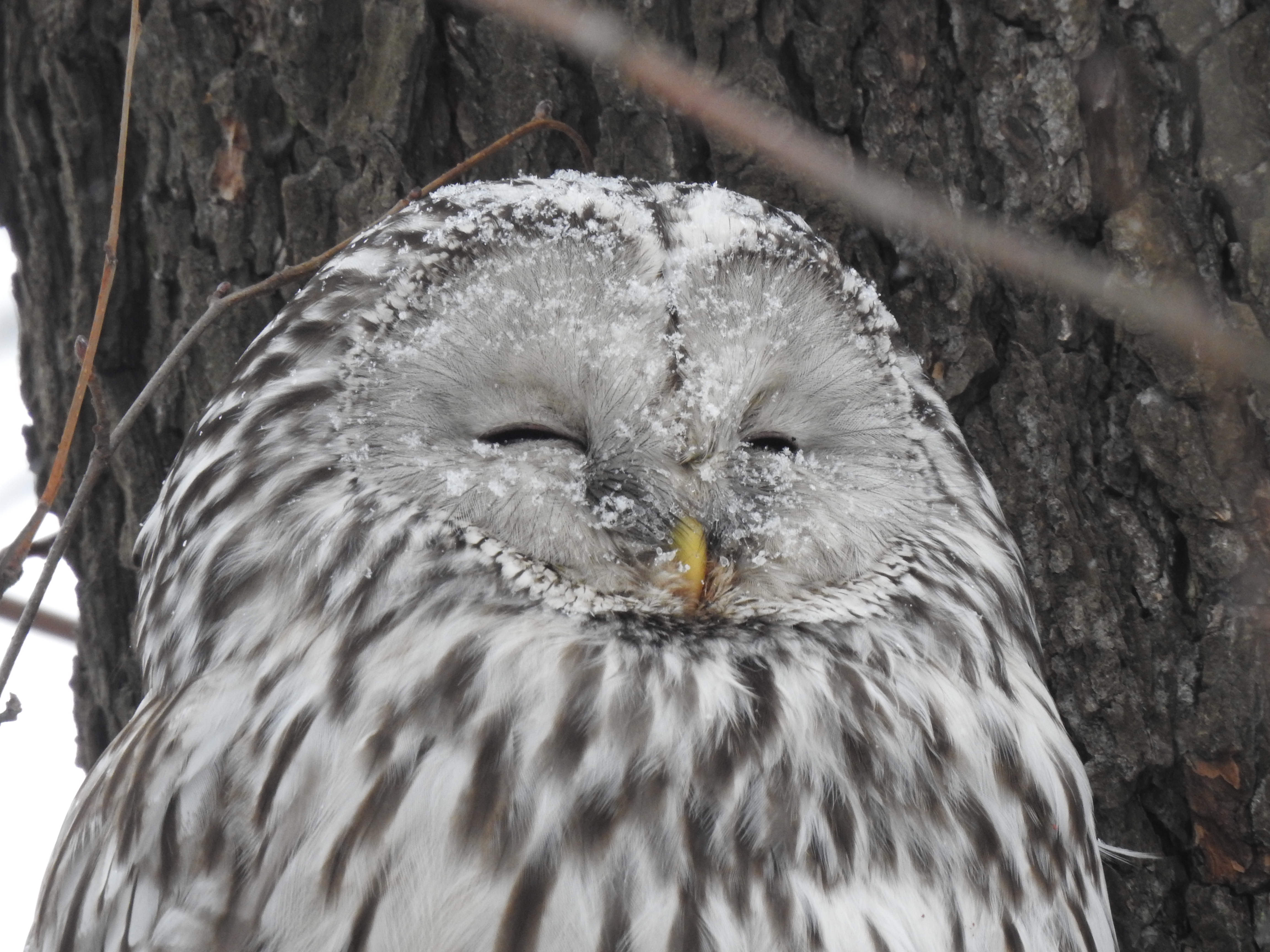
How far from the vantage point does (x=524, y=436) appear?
1.61 m

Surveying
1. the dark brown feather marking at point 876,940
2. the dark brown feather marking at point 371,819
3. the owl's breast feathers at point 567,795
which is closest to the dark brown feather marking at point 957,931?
the owl's breast feathers at point 567,795

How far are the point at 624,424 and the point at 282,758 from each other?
583mm

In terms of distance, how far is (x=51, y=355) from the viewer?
239cm

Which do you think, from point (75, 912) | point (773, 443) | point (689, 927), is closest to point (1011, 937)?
point (689, 927)

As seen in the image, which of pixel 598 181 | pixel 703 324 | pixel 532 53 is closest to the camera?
pixel 703 324

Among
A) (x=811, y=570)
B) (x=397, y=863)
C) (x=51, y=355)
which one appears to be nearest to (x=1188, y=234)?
Result: (x=811, y=570)

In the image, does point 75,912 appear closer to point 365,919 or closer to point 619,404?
point 365,919

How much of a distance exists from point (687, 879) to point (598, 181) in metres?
0.96

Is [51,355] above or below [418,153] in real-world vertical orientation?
below

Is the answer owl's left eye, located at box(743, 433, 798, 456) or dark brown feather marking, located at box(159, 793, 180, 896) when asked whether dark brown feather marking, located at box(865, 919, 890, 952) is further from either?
dark brown feather marking, located at box(159, 793, 180, 896)

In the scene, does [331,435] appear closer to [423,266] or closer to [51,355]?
[423,266]

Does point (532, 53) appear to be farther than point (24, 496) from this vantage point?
No

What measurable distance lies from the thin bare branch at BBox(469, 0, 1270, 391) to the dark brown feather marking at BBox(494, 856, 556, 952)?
103 centimetres

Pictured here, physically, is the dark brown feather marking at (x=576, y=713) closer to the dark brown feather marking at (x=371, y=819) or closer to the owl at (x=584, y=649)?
the owl at (x=584, y=649)
